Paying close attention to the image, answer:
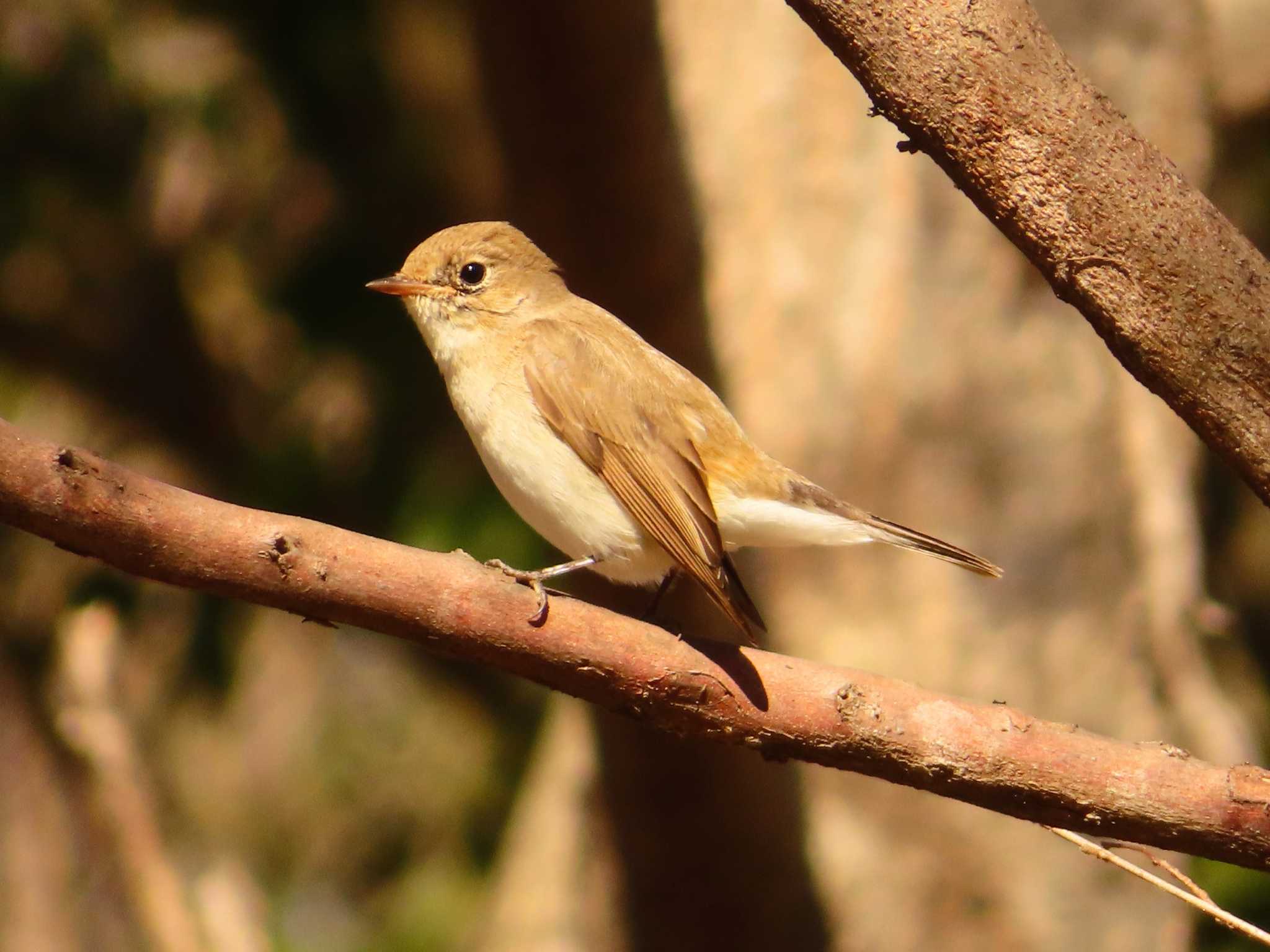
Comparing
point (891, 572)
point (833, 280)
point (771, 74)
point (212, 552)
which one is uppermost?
point (771, 74)

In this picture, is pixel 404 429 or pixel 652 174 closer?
pixel 652 174

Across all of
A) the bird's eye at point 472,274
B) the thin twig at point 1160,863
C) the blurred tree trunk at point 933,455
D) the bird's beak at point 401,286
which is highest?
the blurred tree trunk at point 933,455

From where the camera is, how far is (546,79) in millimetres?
4219

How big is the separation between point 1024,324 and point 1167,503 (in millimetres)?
904

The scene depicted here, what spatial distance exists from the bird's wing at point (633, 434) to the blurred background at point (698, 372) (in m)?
1.13

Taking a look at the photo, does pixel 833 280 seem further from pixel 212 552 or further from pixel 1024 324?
pixel 212 552

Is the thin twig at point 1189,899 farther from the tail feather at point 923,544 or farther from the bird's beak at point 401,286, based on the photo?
the bird's beak at point 401,286

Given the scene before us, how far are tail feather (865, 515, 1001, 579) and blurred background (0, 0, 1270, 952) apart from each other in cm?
135

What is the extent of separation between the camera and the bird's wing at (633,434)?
3.31 metres

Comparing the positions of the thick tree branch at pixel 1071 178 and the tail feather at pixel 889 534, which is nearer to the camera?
the thick tree branch at pixel 1071 178

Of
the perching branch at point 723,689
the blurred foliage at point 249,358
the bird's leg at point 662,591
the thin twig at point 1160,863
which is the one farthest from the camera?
the blurred foliage at point 249,358

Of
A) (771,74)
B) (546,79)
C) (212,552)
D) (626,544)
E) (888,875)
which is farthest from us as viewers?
(771,74)

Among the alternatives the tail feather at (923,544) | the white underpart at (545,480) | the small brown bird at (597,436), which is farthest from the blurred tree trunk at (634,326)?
the tail feather at (923,544)

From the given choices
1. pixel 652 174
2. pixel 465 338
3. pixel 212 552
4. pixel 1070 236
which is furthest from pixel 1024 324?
pixel 212 552
